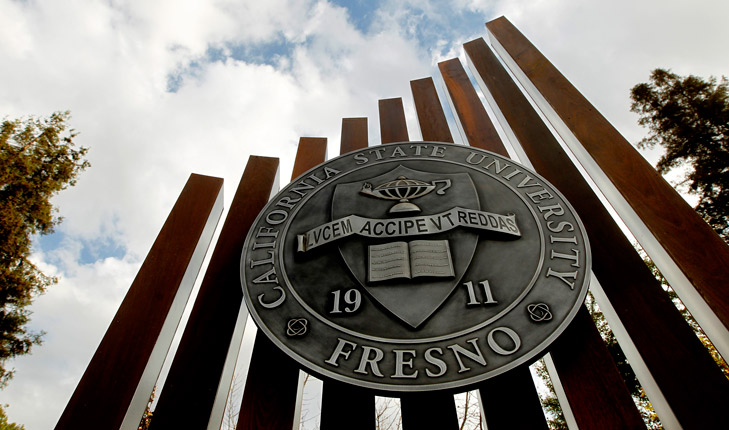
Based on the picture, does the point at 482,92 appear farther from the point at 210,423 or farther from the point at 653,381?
the point at 210,423

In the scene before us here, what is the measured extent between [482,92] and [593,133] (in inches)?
76.7

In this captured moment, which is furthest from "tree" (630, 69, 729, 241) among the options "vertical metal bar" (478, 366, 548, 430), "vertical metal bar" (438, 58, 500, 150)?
"vertical metal bar" (478, 366, 548, 430)

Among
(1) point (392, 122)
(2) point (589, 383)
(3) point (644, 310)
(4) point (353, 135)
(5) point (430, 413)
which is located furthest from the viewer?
(1) point (392, 122)

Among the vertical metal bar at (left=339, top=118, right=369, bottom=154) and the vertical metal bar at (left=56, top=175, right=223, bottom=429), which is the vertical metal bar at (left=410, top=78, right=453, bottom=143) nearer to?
the vertical metal bar at (left=339, top=118, right=369, bottom=154)

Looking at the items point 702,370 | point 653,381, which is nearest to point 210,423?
point 653,381

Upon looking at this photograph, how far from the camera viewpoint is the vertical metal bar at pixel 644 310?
94.5 inches

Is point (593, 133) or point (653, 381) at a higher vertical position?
point (593, 133)

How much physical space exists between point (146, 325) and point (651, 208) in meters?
4.02

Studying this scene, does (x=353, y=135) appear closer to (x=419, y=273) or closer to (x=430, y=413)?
(x=419, y=273)

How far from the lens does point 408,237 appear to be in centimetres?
315

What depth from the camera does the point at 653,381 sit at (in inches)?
99.1

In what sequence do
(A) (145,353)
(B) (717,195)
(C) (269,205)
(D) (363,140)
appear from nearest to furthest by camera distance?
(A) (145,353) < (C) (269,205) < (D) (363,140) < (B) (717,195)

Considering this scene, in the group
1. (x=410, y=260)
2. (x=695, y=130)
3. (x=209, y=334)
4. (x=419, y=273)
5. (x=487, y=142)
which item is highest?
(x=695, y=130)

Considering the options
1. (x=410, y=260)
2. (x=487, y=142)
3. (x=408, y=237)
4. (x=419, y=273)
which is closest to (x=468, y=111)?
(x=487, y=142)
